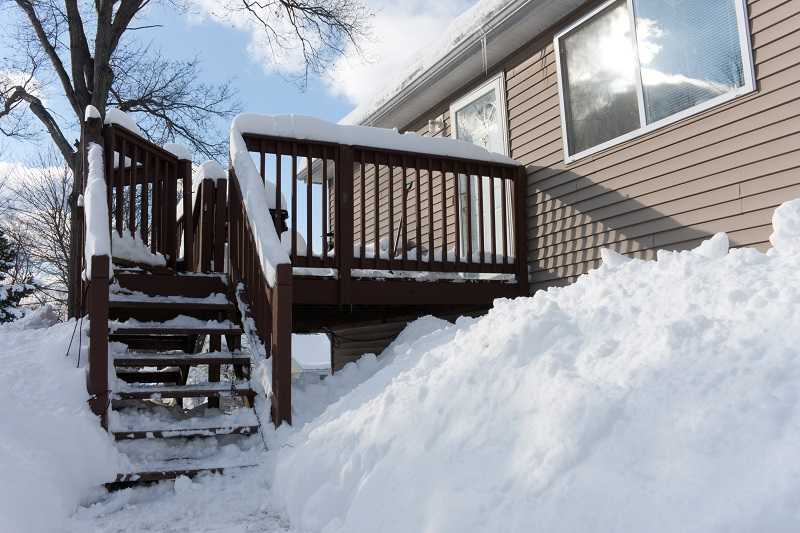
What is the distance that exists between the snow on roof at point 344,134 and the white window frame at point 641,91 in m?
1.02

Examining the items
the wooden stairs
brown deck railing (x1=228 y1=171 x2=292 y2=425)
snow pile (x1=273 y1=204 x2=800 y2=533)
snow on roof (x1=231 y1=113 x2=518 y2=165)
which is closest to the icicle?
snow on roof (x1=231 y1=113 x2=518 y2=165)

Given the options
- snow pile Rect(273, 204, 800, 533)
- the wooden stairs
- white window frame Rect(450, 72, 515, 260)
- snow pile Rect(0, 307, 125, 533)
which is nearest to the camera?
snow pile Rect(273, 204, 800, 533)

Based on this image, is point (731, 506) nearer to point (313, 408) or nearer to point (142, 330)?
point (313, 408)

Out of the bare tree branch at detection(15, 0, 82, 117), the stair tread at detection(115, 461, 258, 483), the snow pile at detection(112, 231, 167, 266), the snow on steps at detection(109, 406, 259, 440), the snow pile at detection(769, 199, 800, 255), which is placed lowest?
the stair tread at detection(115, 461, 258, 483)

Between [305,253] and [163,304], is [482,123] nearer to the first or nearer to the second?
[305,253]

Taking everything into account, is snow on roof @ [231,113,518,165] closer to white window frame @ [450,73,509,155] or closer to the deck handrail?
white window frame @ [450,73,509,155]

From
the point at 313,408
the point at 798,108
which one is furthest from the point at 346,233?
the point at 798,108

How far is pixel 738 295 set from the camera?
2643mm

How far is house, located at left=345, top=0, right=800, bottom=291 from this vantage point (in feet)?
14.9

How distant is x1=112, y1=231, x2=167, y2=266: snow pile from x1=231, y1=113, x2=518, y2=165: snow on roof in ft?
4.94

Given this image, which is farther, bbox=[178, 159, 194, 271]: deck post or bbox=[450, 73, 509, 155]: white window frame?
bbox=[450, 73, 509, 155]: white window frame

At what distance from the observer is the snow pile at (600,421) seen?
6.02 ft

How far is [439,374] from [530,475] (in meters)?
1.15

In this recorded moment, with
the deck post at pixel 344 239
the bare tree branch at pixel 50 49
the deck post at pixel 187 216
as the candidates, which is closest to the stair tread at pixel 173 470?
the deck post at pixel 344 239
